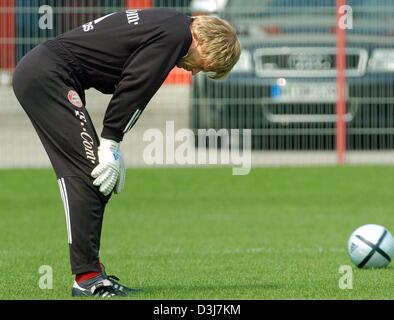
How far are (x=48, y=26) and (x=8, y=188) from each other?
215 centimetres

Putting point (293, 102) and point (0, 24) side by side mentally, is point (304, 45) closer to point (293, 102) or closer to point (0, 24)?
point (293, 102)

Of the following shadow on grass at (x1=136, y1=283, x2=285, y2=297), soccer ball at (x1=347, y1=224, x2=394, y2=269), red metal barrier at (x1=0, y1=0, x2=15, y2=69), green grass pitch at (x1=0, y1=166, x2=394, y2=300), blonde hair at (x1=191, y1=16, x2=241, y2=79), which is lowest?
green grass pitch at (x1=0, y1=166, x2=394, y2=300)

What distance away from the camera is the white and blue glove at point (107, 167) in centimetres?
733

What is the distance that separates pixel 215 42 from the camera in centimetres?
744

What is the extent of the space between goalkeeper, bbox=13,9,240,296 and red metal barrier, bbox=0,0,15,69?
9394 mm

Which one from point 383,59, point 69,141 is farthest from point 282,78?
point 69,141

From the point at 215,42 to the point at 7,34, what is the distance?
32.1 ft

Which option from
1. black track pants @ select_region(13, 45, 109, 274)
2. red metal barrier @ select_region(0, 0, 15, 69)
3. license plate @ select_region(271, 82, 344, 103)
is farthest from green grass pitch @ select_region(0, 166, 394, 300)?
red metal barrier @ select_region(0, 0, 15, 69)

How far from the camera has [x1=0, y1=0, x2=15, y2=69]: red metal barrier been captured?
16750 millimetres

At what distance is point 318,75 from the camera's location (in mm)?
16375

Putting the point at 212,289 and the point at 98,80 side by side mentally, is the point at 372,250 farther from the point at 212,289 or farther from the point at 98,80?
the point at 98,80

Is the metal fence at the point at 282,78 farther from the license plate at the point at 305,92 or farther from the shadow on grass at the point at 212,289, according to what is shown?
the shadow on grass at the point at 212,289

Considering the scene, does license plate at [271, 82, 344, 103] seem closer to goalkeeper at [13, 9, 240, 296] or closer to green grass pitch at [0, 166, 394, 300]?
green grass pitch at [0, 166, 394, 300]
